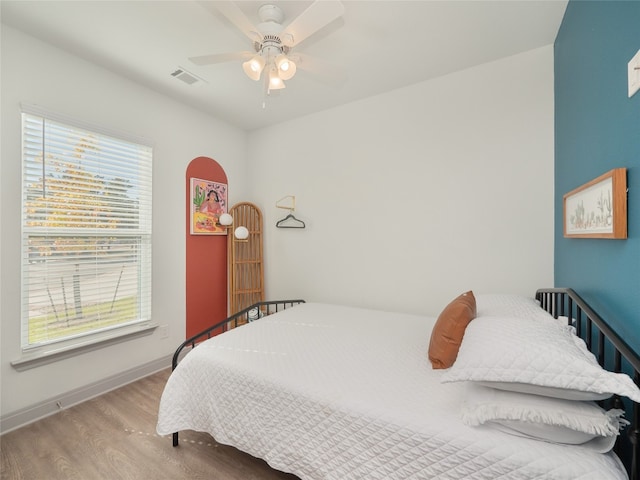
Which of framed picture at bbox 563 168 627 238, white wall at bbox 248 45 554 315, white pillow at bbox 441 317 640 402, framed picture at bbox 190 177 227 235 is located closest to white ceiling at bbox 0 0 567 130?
white wall at bbox 248 45 554 315

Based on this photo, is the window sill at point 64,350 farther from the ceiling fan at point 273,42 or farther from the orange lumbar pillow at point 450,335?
the orange lumbar pillow at point 450,335

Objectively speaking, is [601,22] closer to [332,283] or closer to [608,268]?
[608,268]

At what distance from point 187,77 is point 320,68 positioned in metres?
1.42

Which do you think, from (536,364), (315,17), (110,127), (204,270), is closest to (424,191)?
(315,17)

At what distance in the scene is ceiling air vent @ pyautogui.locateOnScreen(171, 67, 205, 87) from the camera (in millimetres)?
2439

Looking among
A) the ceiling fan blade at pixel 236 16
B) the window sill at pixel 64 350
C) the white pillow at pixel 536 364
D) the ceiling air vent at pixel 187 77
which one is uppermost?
the ceiling air vent at pixel 187 77

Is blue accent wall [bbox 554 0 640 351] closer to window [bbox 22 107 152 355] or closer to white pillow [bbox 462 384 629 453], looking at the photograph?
white pillow [bbox 462 384 629 453]

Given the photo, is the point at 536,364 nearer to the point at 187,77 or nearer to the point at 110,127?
the point at 187,77

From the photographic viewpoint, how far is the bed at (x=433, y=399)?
2.94 feet

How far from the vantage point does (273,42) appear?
1.71 metres

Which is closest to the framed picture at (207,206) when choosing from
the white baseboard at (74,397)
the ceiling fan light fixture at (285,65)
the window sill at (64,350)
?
the window sill at (64,350)

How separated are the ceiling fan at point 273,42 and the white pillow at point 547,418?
1.85 meters

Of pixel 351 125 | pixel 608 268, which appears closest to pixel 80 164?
pixel 351 125

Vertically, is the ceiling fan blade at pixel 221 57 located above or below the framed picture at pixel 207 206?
above
